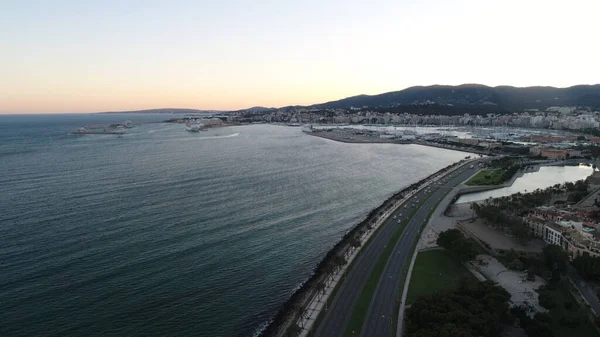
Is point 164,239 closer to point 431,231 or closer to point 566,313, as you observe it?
point 431,231

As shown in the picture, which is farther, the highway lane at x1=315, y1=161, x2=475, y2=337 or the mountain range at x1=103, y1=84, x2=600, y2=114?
the mountain range at x1=103, y1=84, x2=600, y2=114

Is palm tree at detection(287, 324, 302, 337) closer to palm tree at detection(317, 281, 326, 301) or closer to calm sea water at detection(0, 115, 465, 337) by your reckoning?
calm sea water at detection(0, 115, 465, 337)

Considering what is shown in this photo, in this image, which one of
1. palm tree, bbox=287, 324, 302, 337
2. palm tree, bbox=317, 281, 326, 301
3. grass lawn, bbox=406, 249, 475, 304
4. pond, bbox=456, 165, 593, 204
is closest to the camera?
palm tree, bbox=287, 324, 302, 337

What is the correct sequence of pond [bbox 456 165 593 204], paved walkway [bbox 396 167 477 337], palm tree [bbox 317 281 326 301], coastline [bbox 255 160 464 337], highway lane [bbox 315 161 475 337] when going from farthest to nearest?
pond [bbox 456 165 593 204]
palm tree [bbox 317 281 326 301]
paved walkway [bbox 396 167 477 337]
coastline [bbox 255 160 464 337]
highway lane [bbox 315 161 475 337]

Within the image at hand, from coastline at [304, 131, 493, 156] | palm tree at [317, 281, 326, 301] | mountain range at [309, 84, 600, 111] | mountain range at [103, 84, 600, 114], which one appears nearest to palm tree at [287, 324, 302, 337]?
palm tree at [317, 281, 326, 301]

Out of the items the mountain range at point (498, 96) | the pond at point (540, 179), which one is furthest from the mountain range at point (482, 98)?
the pond at point (540, 179)
